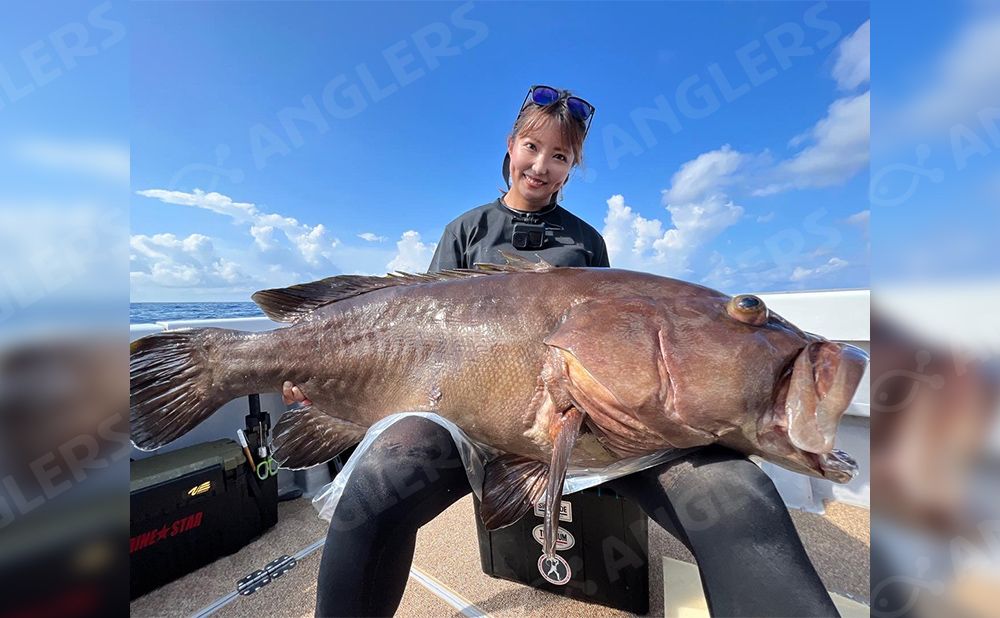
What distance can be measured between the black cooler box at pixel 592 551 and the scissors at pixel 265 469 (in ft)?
5.04

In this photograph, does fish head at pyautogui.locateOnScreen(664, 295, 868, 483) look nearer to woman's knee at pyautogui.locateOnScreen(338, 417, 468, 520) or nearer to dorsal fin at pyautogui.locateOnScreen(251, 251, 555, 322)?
woman's knee at pyautogui.locateOnScreen(338, 417, 468, 520)

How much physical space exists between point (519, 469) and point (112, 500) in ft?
3.57

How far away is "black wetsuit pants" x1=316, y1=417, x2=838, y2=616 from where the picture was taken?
1.00m

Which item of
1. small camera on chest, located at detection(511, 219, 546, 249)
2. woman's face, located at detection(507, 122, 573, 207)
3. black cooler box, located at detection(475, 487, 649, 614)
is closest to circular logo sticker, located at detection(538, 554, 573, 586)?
black cooler box, located at detection(475, 487, 649, 614)

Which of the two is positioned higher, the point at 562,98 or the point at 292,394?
the point at 562,98

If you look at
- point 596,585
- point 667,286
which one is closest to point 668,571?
point 596,585

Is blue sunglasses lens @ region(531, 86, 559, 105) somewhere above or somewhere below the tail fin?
above

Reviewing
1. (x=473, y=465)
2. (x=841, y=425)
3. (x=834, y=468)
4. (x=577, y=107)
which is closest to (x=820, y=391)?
(x=834, y=468)

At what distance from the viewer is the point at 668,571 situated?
1927 mm

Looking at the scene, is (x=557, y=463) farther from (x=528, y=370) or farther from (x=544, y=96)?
(x=544, y=96)

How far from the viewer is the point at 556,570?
1.94 m

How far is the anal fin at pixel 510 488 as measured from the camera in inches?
53.6

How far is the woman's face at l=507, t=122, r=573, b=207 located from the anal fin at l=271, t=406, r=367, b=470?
4.97ft

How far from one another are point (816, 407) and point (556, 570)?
4.64 ft
